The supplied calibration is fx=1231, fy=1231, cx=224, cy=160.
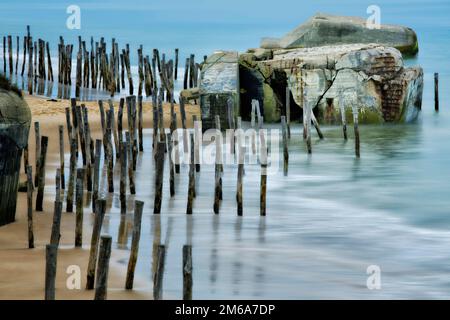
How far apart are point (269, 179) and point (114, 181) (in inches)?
93.9

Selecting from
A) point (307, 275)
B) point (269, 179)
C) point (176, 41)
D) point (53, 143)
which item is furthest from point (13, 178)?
point (176, 41)

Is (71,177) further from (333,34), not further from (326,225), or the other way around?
(333,34)

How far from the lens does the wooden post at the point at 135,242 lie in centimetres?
990

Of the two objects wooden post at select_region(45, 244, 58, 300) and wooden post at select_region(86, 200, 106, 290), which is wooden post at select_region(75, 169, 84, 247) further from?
wooden post at select_region(45, 244, 58, 300)

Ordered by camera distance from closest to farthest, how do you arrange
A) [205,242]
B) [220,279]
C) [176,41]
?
1. [220,279]
2. [205,242]
3. [176,41]

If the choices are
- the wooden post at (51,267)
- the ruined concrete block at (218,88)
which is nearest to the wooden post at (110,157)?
the wooden post at (51,267)

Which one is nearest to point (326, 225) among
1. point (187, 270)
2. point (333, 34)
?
point (187, 270)

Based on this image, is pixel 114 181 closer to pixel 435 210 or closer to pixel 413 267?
pixel 435 210

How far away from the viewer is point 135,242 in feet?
32.5

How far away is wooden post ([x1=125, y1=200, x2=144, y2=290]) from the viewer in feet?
32.5

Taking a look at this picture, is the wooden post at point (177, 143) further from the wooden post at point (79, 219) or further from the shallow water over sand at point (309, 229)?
the wooden post at point (79, 219)

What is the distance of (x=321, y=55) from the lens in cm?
2380

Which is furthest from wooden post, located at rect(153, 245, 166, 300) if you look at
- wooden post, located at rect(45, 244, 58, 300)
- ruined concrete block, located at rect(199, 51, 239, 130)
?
ruined concrete block, located at rect(199, 51, 239, 130)

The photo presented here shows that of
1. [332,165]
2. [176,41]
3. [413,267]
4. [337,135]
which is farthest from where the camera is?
[176,41]
